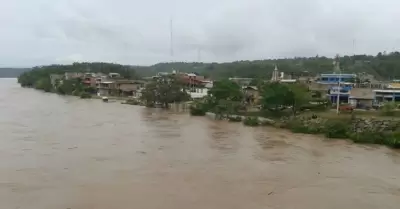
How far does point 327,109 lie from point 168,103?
1005 centimetres

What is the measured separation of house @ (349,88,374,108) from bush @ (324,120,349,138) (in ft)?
17.9

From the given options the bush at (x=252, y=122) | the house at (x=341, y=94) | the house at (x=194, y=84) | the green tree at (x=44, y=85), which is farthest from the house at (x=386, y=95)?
the green tree at (x=44, y=85)

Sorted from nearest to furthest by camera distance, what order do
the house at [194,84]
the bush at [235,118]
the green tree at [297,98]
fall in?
the green tree at [297,98] → the bush at [235,118] → the house at [194,84]

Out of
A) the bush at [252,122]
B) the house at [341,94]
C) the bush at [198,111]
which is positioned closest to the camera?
the bush at [252,122]

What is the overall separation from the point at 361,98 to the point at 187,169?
43.2ft

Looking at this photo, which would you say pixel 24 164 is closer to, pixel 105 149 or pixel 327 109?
pixel 105 149

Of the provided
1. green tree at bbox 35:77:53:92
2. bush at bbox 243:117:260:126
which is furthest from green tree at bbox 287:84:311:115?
green tree at bbox 35:77:53:92

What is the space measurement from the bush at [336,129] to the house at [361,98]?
5443 mm

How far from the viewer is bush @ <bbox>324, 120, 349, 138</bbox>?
1412cm

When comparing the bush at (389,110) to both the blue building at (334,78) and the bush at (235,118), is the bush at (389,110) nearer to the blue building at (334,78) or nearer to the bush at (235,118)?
the bush at (235,118)

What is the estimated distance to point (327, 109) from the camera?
18.7 meters

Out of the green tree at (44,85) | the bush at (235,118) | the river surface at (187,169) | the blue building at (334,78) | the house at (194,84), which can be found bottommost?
the river surface at (187,169)

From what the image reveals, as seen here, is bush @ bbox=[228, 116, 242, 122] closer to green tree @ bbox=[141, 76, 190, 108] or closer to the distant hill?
green tree @ bbox=[141, 76, 190, 108]

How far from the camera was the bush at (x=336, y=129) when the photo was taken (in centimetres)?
1412
